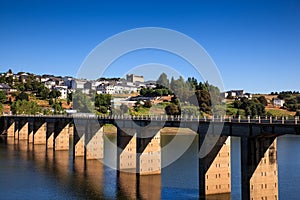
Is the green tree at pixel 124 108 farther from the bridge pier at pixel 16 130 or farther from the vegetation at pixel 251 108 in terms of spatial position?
the vegetation at pixel 251 108

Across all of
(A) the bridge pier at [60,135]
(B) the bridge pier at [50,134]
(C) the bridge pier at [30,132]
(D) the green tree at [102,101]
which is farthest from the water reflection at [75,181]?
(D) the green tree at [102,101]

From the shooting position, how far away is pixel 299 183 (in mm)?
56188

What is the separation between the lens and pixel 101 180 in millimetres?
62156

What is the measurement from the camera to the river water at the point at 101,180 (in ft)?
172

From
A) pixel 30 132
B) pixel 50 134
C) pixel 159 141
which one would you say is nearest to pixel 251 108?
pixel 30 132

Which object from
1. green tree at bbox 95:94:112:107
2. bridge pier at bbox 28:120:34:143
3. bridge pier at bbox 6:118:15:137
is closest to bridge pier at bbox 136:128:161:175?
bridge pier at bbox 28:120:34:143

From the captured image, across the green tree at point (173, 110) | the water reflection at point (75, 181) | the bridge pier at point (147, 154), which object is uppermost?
the green tree at point (173, 110)

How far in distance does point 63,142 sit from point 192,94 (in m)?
103

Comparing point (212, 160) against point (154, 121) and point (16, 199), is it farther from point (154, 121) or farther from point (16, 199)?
point (16, 199)

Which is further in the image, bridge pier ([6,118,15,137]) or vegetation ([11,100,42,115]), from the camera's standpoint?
vegetation ([11,100,42,115])

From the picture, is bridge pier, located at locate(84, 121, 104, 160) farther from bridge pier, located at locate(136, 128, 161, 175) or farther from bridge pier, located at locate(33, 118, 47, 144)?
bridge pier, located at locate(33, 118, 47, 144)

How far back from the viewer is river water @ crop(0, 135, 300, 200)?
52344 mm

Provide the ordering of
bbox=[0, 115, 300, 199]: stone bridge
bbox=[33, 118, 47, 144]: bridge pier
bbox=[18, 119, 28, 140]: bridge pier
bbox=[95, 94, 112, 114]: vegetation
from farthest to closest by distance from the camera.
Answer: bbox=[95, 94, 112, 114]: vegetation → bbox=[18, 119, 28, 140]: bridge pier → bbox=[33, 118, 47, 144]: bridge pier → bbox=[0, 115, 300, 199]: stone bridge

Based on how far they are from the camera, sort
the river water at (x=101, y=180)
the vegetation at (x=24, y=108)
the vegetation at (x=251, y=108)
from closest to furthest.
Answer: the river water at (x=101, y=180), the vegetation at (x=24, y=108), the vegetation at (x=251, y=108)
